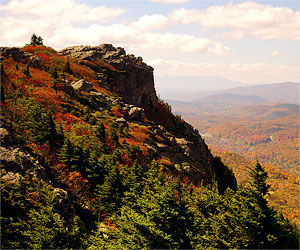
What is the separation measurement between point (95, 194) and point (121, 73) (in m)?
57.2

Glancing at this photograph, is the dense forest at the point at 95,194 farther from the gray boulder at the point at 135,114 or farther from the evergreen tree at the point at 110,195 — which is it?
the gray boulder at the point at 135,114

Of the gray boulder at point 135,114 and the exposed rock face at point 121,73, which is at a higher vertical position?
the exposed rock face at point 121,73

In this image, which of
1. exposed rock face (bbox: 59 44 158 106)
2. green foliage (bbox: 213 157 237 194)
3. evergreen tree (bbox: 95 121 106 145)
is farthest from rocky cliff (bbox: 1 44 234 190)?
evergreen tree (bbox: 95 121 106 145)

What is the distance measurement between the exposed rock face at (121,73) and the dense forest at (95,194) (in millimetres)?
26525

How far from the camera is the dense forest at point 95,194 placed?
1343cm

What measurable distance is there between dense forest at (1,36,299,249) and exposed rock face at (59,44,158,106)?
26.5 m

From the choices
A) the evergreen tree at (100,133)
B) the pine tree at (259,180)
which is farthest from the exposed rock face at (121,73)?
the pine tree at (259,180)

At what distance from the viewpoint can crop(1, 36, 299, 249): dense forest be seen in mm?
13430

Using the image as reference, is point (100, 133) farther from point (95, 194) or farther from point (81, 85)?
point (81, 85)

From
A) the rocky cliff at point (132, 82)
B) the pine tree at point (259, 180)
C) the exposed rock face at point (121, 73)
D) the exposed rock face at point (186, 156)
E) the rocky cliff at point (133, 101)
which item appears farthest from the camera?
the exposed rock face at point (121, 73)

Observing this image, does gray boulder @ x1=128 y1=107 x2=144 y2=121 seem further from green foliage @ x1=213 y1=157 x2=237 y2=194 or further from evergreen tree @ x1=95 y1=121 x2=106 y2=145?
green foliage @ x1=213 y1=157 x2=237 y2=194

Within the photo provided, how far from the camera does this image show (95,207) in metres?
22.4

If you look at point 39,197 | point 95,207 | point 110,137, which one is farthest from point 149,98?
point 39,197

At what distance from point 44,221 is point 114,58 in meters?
74.0
